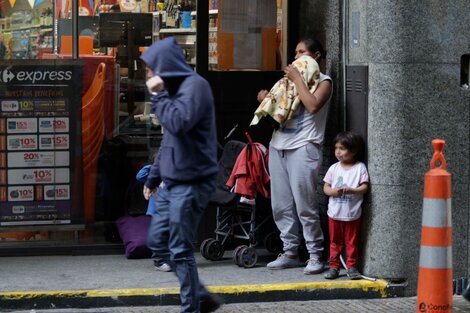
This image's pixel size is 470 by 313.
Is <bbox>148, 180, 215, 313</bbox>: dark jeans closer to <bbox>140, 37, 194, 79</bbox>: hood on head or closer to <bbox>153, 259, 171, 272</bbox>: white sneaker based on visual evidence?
<bbox>140, 37, 194, 79</bbox>: hood on head

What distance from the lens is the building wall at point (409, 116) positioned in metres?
8.28

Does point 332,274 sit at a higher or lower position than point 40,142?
lower

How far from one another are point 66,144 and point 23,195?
59cm

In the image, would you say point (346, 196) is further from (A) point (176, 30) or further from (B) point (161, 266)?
(A) point (176, 30)

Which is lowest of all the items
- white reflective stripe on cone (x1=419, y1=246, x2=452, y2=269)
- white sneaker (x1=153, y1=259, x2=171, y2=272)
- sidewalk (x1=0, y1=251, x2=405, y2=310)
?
sidewalk (x1=0, y1=251, x2=405, y2=310)

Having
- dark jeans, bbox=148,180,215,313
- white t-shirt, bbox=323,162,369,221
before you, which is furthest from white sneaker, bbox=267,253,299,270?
dark jeans, bbox=148,180,215,313

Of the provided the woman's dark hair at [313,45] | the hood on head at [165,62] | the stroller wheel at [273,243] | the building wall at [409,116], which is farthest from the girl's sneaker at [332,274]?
the hood on head at [165,62]

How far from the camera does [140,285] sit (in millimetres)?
8406

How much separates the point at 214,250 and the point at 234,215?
0.36 meters

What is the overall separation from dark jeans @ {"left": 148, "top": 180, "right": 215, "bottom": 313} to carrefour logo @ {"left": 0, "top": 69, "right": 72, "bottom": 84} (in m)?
2.92

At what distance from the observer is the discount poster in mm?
9508

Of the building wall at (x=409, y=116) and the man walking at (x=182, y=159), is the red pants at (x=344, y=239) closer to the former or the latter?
the building wall at (x=409, y=116)

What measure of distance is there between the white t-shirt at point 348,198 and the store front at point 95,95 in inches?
55.1

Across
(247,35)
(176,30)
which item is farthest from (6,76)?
(247,35)
